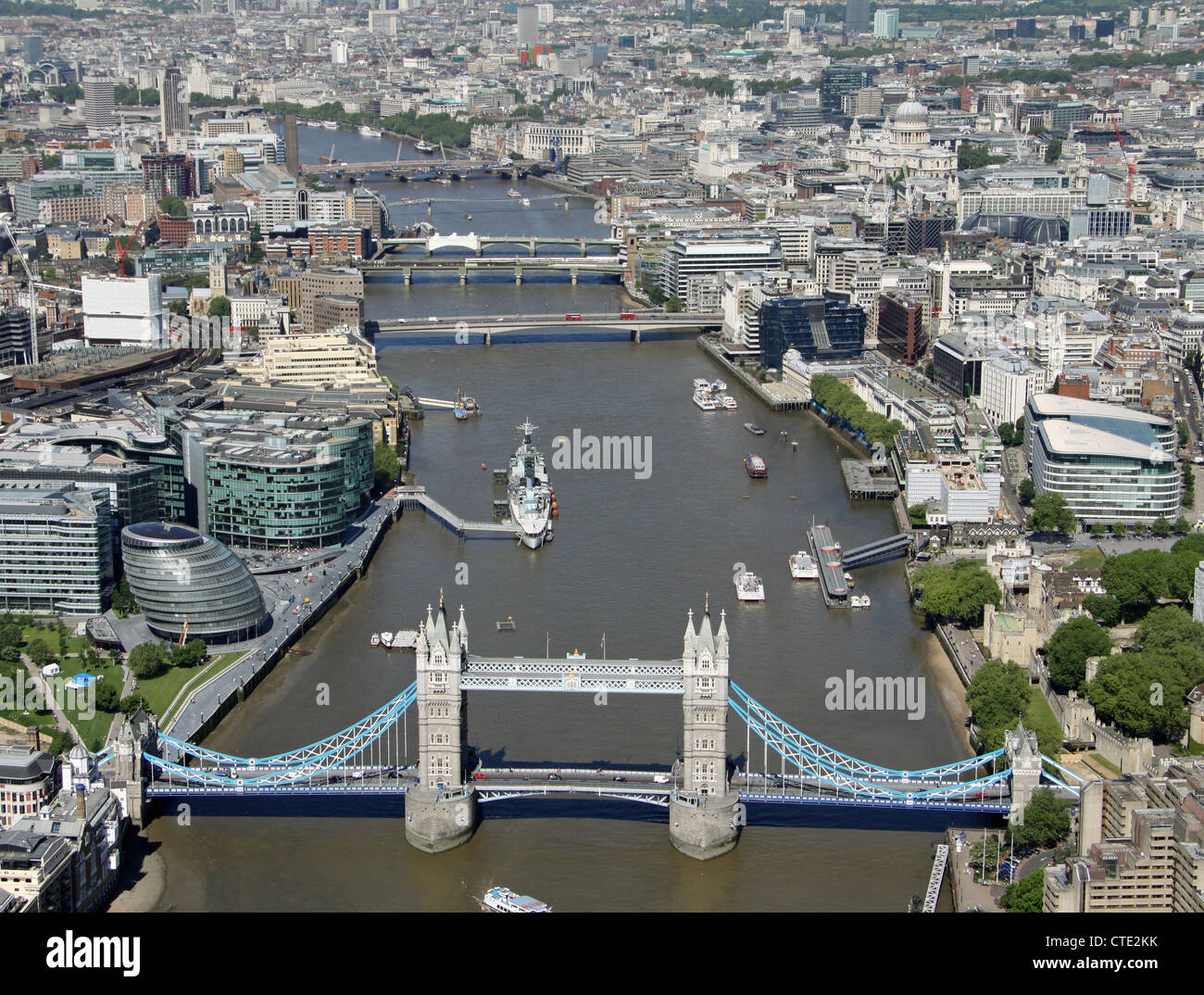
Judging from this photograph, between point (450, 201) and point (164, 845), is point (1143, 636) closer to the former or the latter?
point (164, 845)

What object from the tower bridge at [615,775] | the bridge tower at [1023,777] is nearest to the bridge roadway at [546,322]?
the tower bridge at [615,775]

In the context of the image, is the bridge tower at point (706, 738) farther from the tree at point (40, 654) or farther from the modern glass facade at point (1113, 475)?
the modern glass facade at point (1113, 475)

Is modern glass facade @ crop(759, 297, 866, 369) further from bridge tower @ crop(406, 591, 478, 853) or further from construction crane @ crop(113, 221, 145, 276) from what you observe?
bridge tower @ crop(406, 591, 478, 853)

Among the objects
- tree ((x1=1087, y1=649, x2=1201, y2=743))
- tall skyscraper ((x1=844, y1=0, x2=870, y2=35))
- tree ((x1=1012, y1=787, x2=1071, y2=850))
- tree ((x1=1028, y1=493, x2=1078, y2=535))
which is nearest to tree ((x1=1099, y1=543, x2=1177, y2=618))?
tree ((x1=1028, y1=493, x2=1078, y2=535))
